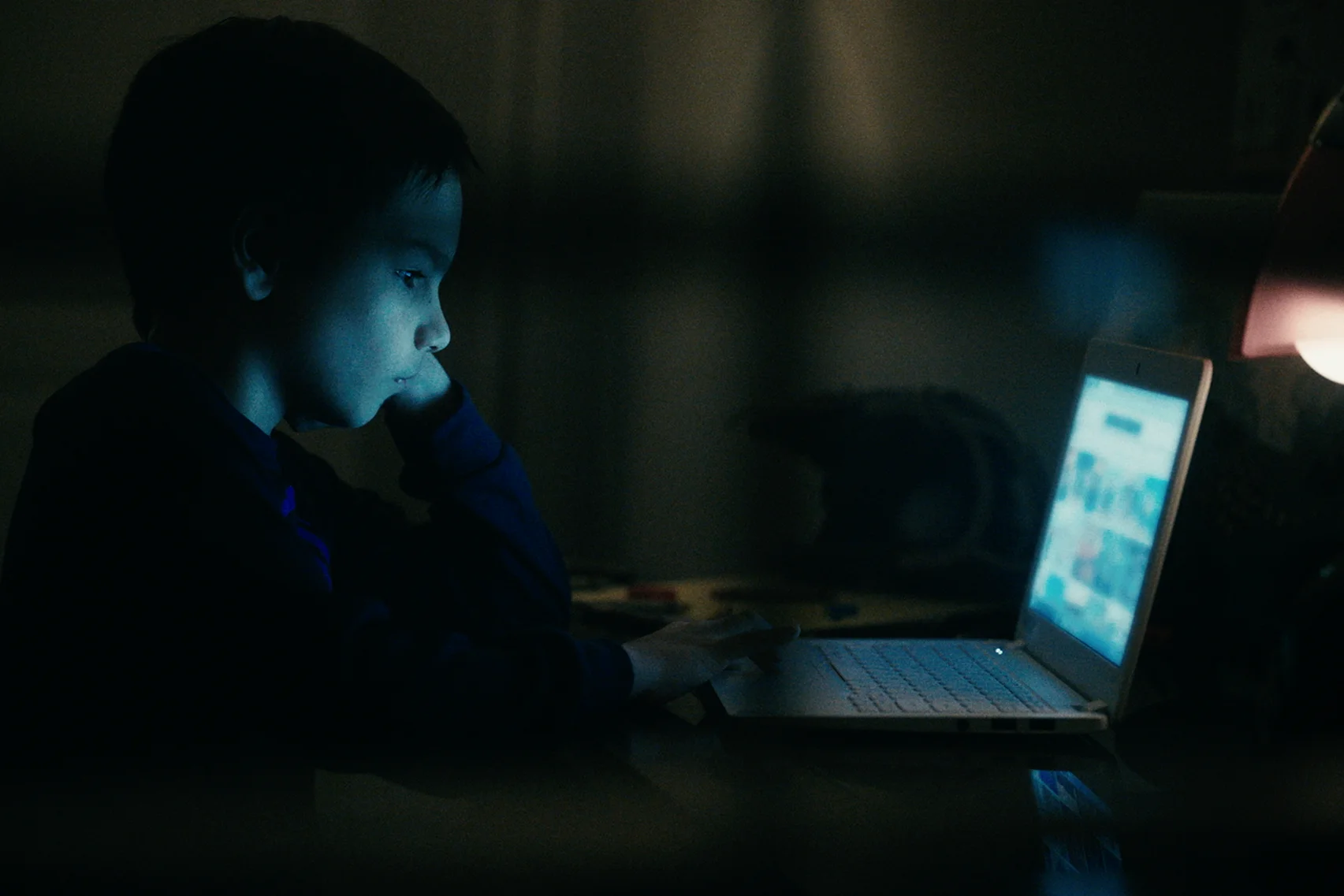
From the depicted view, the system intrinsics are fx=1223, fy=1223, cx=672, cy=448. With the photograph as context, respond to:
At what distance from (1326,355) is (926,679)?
43 centimetres

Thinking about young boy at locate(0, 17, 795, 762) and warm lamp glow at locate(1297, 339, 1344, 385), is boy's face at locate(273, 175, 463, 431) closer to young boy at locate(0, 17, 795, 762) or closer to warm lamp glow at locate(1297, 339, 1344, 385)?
young boy at locate(0, 17, 795, 762)

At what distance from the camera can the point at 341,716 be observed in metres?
0.88

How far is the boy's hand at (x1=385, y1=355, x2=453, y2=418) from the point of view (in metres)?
1.21

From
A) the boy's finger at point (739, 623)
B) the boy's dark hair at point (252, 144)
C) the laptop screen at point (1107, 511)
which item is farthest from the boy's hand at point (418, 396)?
the laptop screen at point (1107, 511)

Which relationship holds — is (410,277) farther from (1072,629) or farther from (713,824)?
(1072,629)

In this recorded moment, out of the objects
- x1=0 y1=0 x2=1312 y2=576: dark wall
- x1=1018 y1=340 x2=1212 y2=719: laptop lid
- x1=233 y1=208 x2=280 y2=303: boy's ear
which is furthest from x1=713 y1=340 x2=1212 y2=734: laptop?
x1=233 y1=208 x2=280 y2=303: boy's ear

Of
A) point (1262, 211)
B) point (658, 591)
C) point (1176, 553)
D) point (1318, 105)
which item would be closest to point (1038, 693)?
point (1176, 553)

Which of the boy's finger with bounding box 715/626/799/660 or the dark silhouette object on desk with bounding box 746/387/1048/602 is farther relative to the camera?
the dark silhouette object on desk with bounding box 746/387/1048/602

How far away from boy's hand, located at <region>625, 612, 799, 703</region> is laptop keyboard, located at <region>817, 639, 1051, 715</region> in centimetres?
8

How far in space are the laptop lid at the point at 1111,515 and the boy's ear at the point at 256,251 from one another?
738 mm

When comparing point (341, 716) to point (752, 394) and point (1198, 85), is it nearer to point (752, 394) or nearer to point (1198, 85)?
point (752, 394)

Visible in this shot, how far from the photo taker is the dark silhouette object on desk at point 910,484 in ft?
4.87

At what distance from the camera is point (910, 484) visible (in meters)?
1.52

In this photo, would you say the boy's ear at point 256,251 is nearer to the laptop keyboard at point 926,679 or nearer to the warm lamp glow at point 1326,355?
the laptop keyboard at point 926,679
